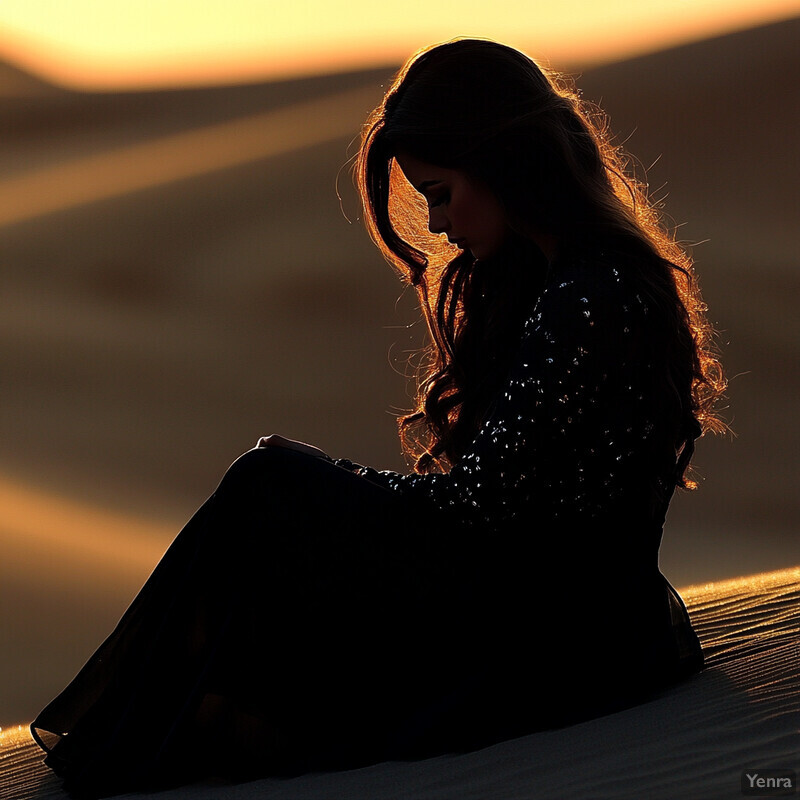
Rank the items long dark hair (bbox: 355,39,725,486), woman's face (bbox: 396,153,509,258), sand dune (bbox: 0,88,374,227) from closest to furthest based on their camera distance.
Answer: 1. long dark hair (bbox: 355,39,725,486)
2. woman's face (bbox: 396,153,509,258)
3. sand dune (bbox: 0,88,374,227)

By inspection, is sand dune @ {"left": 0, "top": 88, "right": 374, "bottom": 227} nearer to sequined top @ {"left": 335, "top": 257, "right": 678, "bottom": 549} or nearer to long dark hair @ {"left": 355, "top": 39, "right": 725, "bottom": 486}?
long dark hair @ {"left": 355, "top": 39, "right": 725, "bottom": 486}

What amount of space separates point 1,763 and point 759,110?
50.9ft

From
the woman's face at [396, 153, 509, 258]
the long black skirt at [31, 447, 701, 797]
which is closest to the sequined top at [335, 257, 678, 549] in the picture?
the long black skirt at [31, 447, 701, 797]

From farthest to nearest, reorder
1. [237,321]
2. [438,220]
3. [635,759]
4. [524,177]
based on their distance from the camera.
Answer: [237,321]
[438,220]
[524,177]
[635,759]

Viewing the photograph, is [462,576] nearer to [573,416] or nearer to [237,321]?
[573,416]

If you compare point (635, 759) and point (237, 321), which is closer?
point (635, 759)

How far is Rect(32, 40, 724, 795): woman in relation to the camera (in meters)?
→ 2.65

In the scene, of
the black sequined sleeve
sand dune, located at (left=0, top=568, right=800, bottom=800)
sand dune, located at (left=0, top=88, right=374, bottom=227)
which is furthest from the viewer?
sand dune, located at (left=0, top=88, right=374, bottom=227)

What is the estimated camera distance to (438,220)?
3.01 meters

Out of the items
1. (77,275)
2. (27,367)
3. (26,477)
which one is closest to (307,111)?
(77,275)

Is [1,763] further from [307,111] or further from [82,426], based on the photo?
[307,111]

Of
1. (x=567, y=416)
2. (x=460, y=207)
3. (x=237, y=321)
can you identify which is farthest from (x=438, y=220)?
(x=237, y=321)

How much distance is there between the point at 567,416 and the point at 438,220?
60 centimetres

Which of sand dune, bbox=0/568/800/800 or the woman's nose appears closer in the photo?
sand dune, bbox=0/568/800/800
